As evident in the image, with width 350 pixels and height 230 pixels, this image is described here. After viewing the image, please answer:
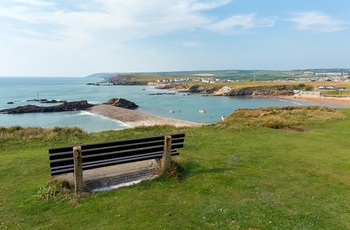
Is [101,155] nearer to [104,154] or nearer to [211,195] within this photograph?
[104,154]

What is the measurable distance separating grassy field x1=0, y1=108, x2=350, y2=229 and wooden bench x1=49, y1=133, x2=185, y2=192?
Result: 669 millimetres

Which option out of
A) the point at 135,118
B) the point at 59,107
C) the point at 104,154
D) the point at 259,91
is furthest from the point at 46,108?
the point at 259,91

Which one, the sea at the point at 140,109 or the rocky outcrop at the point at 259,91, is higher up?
the rocky outcrop at the point at 259,91

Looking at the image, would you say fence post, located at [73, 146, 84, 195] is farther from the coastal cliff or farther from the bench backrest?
the coastal cliff

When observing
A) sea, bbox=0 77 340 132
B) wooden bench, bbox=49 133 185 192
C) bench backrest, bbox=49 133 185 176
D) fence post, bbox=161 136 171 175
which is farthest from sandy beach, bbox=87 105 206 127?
bench backrest, bbox=49 133 185 176

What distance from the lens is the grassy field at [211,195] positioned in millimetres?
5449

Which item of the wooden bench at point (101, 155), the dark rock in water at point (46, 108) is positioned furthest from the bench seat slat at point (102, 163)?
the dark rock in water at point (46, 108)

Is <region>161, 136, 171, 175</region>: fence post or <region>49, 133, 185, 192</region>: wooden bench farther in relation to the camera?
<region>161, 136, 171, 175</region>: fence post

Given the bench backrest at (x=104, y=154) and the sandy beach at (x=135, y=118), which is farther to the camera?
the sandy beach at (x=135, y=118)

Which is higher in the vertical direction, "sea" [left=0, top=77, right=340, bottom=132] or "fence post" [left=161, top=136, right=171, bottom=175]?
"fence post" [left=161, top=136, right=171, bottom=175]

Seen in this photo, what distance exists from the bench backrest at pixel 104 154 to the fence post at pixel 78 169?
155mm

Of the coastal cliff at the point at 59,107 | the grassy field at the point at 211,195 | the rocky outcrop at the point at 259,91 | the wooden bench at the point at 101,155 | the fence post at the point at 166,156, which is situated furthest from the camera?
the rocky outcrop at the point at 259,91

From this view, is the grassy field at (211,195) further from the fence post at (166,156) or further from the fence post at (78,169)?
the fence post at (166,156)

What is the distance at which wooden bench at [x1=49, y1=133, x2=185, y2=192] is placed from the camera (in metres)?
6.40
